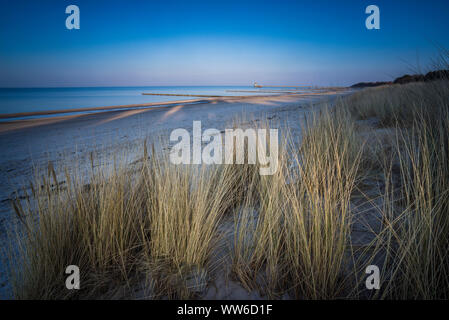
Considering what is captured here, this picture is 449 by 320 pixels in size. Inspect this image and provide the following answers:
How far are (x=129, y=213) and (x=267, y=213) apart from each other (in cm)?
93

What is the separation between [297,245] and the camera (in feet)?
3.85

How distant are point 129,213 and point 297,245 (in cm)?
110

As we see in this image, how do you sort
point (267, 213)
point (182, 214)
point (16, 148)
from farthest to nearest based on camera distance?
point (16, 148), point (182, 214), point (267, 213)

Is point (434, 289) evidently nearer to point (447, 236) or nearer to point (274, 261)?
point (447, 236)

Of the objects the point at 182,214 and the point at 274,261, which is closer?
the point at 274,261

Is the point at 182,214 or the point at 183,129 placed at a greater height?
the point at 183,129

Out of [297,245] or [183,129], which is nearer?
[297,245]
